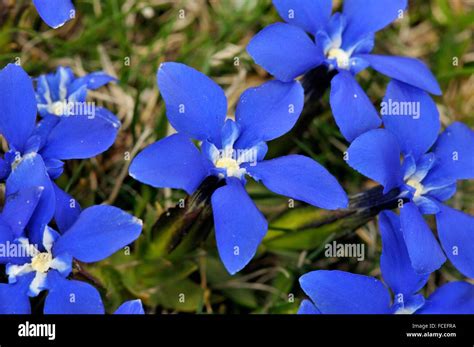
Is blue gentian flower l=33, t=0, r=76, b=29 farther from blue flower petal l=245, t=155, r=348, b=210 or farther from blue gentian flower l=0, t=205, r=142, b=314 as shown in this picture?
blue flower petal l=245, t=155, r=348, b=210

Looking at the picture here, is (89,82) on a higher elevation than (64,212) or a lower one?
higher

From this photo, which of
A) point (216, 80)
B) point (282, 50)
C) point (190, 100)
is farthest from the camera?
point (216, 80)

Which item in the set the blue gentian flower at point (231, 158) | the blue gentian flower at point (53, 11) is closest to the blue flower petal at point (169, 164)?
the blue gentian flower at point (231, 158)

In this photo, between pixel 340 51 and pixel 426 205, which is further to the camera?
pixel 340 51

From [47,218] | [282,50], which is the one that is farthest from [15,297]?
[282,50]

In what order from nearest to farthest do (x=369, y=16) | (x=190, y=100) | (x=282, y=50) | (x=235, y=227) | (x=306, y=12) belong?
1. (x=235, y=227)
2. (x=190, y=100)
3. (x=282, y=50)
4. (x=306, y=12)
5. (x=369, y=16)

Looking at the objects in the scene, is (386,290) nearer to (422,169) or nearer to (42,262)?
(422,169)
